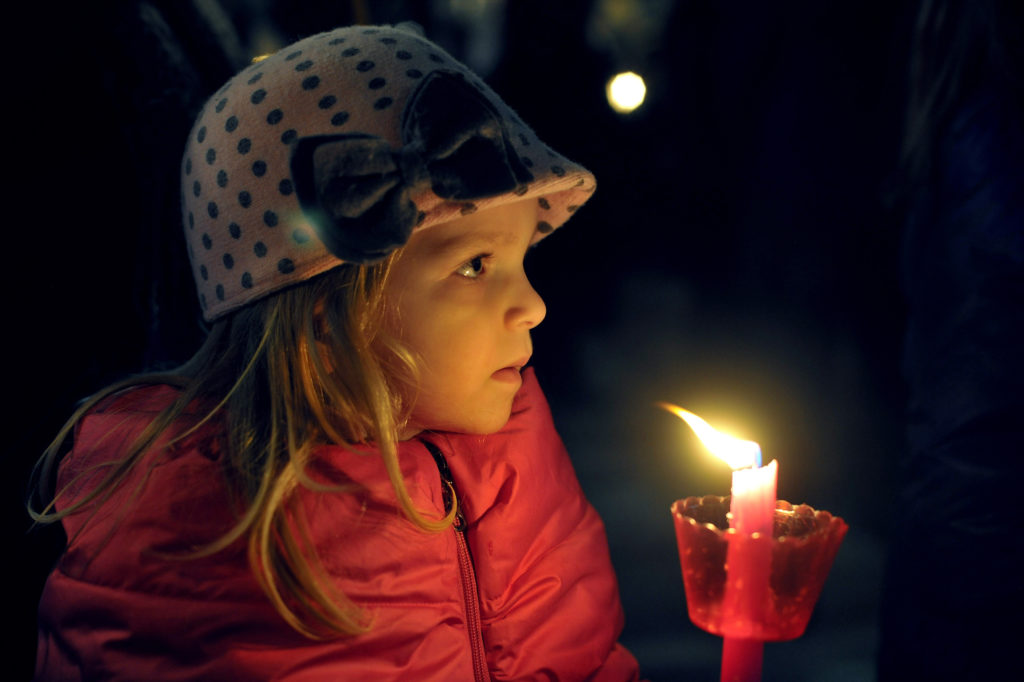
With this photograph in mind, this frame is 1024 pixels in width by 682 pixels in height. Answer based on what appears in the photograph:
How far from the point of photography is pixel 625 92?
1.78 metres

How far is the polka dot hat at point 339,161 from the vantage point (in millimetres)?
764

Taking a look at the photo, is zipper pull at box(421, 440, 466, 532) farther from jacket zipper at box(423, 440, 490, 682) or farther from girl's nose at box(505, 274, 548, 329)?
girl's nose at box(505, 274, 548, 329)

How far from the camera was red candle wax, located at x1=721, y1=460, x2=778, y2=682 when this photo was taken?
23.7 inches

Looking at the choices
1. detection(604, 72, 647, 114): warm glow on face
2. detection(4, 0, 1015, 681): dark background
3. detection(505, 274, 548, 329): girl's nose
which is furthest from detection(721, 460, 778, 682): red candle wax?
detection(604, 72, 647, 114): warm glow on face

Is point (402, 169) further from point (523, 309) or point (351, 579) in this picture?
point (351, 579)

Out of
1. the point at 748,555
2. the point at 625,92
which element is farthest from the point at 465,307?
the point at 625,92

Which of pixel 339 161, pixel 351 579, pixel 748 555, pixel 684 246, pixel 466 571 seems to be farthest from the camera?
pixel 684 246

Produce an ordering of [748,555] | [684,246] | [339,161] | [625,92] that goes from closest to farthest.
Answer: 1. [748,555]
2. [339,161]
3. [625,92]
4. [684,246]

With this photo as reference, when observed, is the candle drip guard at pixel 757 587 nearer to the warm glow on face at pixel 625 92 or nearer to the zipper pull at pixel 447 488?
the zipper pull at pixel 447 488

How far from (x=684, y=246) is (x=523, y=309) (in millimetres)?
1130

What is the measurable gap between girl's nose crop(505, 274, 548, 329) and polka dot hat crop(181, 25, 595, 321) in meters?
0.13

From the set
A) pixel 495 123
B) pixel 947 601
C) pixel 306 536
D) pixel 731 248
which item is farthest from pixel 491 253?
pixel 731 248

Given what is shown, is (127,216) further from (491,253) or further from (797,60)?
(797,60)

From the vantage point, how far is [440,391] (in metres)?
0.95
